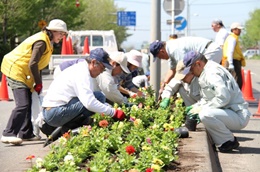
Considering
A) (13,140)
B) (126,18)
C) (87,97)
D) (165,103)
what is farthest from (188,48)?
(126,18)

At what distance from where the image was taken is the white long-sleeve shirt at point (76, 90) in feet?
25.1

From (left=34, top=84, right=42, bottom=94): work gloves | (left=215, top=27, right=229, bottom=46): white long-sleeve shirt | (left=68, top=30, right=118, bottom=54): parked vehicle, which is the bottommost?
(left=68, top=30, right=118, bottom=54): parked vehicle

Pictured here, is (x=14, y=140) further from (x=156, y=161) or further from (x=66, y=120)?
(x=156, y=161)

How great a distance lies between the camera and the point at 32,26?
43594 mm

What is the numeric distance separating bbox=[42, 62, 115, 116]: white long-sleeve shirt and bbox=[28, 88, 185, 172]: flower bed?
0.65 feet

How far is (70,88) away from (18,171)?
1.64 meters

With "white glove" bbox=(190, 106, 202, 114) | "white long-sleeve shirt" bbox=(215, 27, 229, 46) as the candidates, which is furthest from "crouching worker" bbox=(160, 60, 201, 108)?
"white long-sleeve shirt" bbox=(215, 27, 229, 46)

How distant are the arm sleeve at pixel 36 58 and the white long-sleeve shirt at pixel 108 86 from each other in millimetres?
809

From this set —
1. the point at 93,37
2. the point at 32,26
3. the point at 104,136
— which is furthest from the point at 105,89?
the point at 32,26

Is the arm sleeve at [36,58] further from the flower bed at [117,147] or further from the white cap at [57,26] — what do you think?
the flower bed at [117,147]

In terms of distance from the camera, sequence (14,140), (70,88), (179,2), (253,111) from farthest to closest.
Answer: (179,2), (253,111), (14,140), (70,88)

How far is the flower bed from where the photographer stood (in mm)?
5582

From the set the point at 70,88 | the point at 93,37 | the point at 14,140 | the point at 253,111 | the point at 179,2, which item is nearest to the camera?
the point at 70,88

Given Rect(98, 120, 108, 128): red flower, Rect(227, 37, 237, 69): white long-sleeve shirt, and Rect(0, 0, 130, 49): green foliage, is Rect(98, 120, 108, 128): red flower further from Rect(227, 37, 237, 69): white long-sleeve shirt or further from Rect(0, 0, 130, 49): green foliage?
Rect(0, 0, 130, 49): green foliage
